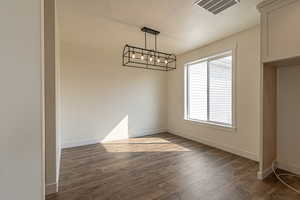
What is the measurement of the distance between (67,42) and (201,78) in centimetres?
348

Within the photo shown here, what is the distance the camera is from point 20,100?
630mm

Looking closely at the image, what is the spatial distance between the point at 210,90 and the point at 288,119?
1.71 m

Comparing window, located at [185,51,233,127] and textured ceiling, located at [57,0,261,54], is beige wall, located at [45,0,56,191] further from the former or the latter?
window, located at [185,51,233,127]

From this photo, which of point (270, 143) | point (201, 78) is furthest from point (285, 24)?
point (201, 78)

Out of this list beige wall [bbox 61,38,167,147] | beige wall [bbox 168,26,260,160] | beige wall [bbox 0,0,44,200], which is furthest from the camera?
beige wall [bbox 61,38,167,147]

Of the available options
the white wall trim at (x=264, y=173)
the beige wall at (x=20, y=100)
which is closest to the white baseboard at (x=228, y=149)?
the white wall trim at (x=264, y=173)

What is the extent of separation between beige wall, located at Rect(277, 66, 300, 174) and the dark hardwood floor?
360 millimetres

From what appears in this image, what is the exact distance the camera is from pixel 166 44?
12.7ft

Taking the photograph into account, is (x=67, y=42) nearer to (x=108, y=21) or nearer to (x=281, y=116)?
(x=108, y=21)

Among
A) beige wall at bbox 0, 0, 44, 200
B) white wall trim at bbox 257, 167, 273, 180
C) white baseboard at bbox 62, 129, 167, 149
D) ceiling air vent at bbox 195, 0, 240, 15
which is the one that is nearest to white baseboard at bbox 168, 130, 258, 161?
white wall trim at bbox 257, 167, 273, 180

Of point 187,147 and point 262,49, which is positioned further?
point 187,147

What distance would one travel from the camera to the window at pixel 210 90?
139 inches

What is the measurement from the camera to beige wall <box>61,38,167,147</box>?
3.74 metres

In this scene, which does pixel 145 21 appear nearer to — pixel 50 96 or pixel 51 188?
pixel 50 96
